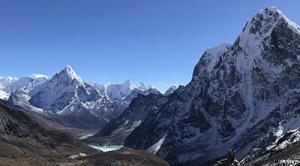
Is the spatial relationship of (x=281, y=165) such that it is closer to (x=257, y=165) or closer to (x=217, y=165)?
(x=217, y=165)

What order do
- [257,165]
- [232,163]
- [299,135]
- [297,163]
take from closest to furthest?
[297,163], [232,163], [257,165], [299,135]

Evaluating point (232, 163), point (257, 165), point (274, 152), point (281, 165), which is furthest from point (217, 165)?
point (274, 152)

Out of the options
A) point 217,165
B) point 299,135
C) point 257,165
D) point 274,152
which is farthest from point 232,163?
point 299,135

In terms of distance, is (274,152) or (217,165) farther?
(274,152)

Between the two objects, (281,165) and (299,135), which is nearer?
(281,165)

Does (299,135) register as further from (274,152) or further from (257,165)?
(257,165)

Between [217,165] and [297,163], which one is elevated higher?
[217,165]

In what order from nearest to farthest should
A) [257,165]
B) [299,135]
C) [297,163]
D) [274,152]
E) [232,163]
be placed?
1. [297,163]
2. [232,163]
3. [257,165]
4. [274,152]
5. [299,135]

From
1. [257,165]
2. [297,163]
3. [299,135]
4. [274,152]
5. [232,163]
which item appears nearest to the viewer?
[297,163]

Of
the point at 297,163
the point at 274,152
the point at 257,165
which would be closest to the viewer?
the point at 297,163
